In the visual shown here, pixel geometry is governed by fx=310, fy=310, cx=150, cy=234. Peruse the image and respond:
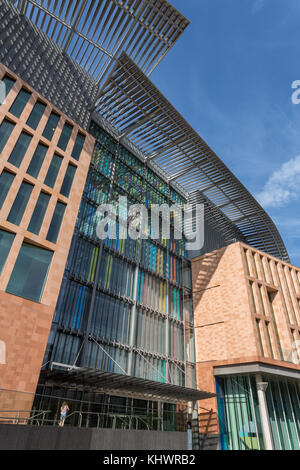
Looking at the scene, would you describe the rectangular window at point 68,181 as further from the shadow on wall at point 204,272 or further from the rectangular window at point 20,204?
the shadow on wall at point 204,272

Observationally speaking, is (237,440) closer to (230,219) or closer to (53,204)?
(53,204)

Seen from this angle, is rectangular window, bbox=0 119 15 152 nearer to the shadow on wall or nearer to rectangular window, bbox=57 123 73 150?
rectangular window, bbox=57 123 73 150

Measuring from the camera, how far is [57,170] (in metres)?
20.9

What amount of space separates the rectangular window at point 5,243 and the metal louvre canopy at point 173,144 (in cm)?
1690

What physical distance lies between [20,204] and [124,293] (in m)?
11.2

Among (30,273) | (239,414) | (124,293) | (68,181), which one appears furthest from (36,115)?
(239,414)

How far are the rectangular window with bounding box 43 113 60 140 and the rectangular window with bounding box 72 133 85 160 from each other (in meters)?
1.88

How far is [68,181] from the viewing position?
21328 mm

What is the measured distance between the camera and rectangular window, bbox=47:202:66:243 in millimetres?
18605

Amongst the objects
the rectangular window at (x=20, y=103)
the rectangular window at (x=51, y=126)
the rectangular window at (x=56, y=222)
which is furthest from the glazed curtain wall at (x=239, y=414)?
the rectangular window at (x=20, y=103)

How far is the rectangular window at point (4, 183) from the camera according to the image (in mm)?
17136

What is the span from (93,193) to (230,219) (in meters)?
22.9

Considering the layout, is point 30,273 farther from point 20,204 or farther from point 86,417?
point 86,417
